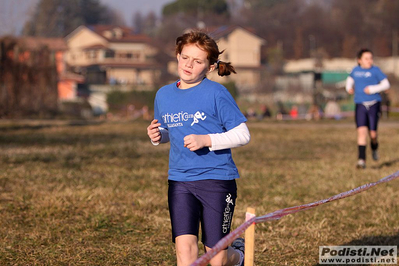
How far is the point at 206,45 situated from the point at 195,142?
0.77m

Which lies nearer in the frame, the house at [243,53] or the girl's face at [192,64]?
the girl's face at [192,64]

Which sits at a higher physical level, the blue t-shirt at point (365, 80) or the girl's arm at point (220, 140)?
the blue t-shirt at point (365, 80)

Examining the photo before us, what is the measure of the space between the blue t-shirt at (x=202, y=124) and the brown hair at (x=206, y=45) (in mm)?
157

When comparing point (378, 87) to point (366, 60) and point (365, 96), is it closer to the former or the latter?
point (365, 96)

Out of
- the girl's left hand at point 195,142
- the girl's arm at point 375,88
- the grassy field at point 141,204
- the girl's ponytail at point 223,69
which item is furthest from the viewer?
the girl's arm at point 375,88

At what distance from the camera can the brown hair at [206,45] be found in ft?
15.1

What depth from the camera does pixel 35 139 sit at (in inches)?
687

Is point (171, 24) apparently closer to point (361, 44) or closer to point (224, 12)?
point (224, 12)

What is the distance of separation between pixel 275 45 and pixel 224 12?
11.3 meters

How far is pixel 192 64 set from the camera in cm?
458

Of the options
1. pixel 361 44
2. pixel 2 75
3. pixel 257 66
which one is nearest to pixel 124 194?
pixel 2 75

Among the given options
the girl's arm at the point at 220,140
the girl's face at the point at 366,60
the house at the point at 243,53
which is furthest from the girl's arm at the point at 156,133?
the house at the point at 243,53

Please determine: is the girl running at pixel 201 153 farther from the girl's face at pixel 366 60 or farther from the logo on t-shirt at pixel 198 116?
the girl's face at pixel 366 60

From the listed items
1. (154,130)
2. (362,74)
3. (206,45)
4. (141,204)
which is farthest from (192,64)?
(362,74)
